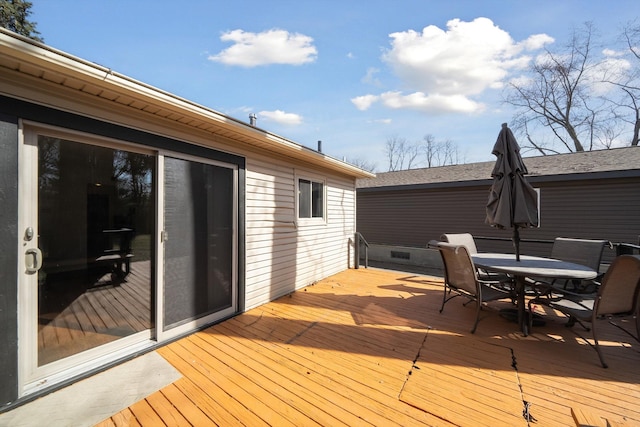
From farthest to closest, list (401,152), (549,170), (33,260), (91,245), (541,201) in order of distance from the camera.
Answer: (401,152), (549,170), (541,201), (91,245), (33,260)

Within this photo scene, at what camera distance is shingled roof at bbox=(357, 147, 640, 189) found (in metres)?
7.34

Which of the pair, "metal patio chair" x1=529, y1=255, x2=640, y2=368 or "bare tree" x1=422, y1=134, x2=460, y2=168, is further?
"bare tree" x1=422, y1=134, x2=460, y2=168

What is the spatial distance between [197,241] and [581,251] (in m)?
5.58

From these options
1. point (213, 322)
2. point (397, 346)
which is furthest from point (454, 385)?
point (213, 322)

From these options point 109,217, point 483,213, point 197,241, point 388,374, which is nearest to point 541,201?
point 483,213

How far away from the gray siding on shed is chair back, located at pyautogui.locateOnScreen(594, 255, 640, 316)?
6.00 metres

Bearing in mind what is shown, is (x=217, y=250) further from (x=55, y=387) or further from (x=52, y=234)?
(x=55, y=387)

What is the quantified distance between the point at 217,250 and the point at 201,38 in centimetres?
422

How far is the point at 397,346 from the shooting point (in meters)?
2.96

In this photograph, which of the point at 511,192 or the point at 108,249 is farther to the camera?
the point at 511,192

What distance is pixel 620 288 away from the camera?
268cm

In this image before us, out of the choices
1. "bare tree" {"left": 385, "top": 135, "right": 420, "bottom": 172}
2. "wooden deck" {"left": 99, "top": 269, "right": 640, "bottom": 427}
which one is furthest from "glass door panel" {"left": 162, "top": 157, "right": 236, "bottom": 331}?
"bare tree" {"left": 385, "top": 135, "right": 420, "bottom": 172}

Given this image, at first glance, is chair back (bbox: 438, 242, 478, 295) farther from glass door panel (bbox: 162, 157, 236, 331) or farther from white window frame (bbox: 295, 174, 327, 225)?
glass door panel (bbox: 162, 157, 236, 331)

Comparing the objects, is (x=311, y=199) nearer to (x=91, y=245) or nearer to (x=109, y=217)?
(x=109, y=217)
